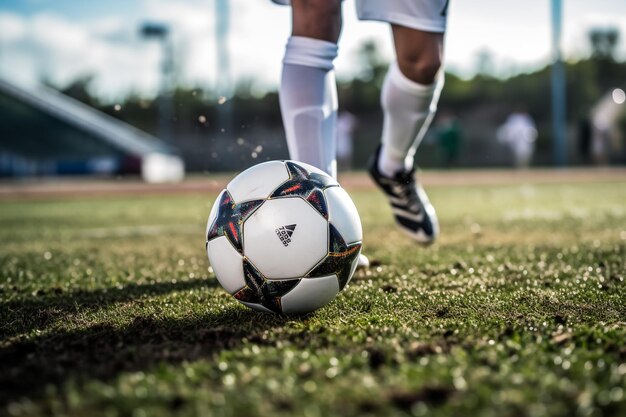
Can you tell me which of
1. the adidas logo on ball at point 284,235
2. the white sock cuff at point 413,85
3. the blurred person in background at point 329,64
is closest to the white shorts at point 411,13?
the blurred person in background at point 329,64

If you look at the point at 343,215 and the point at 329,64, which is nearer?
the point at 343,215

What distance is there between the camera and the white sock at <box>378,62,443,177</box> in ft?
10.8

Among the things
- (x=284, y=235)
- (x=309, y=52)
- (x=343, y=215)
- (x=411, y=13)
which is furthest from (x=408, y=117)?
(x=284, y=235)

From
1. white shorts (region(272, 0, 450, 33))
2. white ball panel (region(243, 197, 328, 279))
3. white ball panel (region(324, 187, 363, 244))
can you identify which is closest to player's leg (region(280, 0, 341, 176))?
white shorts (region(272, 0, 450, 33))

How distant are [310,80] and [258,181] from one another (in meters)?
0.81

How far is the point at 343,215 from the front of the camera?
225 cm

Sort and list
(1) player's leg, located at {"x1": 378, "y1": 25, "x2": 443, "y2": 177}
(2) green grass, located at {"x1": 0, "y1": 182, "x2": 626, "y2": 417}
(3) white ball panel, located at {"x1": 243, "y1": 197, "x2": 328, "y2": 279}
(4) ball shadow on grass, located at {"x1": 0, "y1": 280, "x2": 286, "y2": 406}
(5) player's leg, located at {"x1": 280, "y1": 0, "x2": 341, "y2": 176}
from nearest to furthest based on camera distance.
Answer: (2) green grass, located at {"x1": 0, "y1": 182, "x2": 626, "y2": 417}
(4) ball shadow on grass, located at {"x1": 0, "y1": 280, "x2": 286, "y2": 406}
(3) white ball panel, located at {"x1": 243, "y1": 197, "x2": 328, "y2": 279}
(5) player's leg, located at {"x1": 280, "y1": 0, "x2": 341, "y2": 176}
(1) player's leg, located at {"x1": 378, "y1": 25, "x2": 443, "y2": 177}

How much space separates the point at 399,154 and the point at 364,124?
182 ft

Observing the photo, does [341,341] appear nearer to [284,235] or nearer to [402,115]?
[284,235]

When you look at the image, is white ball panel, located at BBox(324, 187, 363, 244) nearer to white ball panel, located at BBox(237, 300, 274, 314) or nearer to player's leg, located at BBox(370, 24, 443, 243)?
white ball panel, located at BBox(237, 300, 274, 314)

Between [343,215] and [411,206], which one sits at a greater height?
[343,215]

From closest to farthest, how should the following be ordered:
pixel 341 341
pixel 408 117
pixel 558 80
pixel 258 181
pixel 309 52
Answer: pixel 341 341
pixel 258 181
pixel 309 52
pixel 408 117
pixel 558 80

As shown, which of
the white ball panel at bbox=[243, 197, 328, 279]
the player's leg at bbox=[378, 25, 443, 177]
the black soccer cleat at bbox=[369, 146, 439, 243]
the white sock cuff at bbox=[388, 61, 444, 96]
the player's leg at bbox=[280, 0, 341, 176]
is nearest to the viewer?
the white ball panel at bbox=[243, 197, 328, 279]

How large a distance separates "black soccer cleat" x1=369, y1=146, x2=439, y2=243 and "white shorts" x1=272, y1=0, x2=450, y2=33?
99 cm
